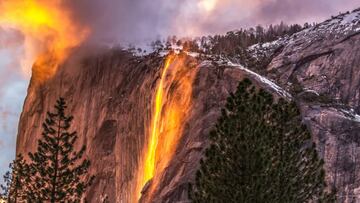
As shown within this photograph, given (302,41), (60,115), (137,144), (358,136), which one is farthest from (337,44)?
(60,115)

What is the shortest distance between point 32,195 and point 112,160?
114 ft

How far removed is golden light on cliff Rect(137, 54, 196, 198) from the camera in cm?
6059

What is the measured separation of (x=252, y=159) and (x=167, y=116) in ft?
111

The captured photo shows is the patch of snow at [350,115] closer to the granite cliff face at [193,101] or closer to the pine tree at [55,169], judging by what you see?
the granite cliff face at [193,101]

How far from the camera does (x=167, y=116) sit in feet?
212

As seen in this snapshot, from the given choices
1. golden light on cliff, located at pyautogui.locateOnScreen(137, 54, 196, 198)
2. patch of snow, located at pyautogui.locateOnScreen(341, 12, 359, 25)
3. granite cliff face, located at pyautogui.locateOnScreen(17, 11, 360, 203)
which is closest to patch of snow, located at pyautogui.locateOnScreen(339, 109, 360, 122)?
granite cliff face, located at pyautogui.locateOnScreen(17, 11, 360, 203)

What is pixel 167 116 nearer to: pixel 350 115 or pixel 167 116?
pixel 167 116

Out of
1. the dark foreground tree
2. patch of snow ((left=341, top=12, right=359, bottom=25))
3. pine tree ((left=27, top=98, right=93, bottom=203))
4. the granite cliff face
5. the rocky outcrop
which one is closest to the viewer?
the dark foreground tree

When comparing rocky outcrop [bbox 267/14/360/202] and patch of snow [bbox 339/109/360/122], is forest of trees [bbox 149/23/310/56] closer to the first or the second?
rocky outcrop [bbox 267/14/360/202]

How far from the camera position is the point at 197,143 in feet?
187

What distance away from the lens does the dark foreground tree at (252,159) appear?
102 feet

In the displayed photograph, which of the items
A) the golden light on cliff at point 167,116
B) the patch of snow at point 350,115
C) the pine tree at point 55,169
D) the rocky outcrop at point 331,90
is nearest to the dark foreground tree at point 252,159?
the pine tree at point 55,169

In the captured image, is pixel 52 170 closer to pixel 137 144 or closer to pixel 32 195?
pixel 32 195

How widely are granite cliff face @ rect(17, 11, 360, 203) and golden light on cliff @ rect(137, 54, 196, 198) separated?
21.1 inches
